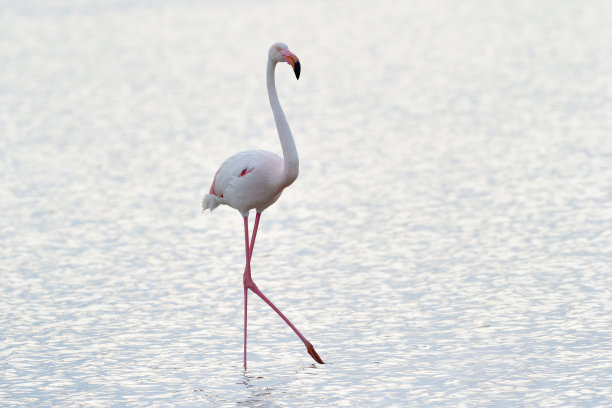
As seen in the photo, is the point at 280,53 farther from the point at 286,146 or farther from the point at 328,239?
the point at 328,239

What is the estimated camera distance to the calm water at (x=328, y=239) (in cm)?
616

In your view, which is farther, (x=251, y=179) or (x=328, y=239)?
(x=328, y=239)

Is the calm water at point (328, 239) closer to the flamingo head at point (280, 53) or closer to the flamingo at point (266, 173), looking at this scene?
the flamingo at point (266, 173)

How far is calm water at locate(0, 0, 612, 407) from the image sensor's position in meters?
6.16

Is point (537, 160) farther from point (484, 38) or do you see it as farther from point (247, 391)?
point (484, 38)

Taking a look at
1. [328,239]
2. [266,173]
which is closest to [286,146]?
[266,173]

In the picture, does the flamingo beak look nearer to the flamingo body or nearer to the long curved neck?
the long curved neck

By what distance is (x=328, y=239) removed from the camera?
9.16 m

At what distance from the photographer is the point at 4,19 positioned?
3131cm

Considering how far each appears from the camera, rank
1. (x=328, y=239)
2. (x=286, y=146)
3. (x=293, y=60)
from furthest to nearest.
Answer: (x=328, y=239) < (x=286, y=146) < (x=293, y=60)

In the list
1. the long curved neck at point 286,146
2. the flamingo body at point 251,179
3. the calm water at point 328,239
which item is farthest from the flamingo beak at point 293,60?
the calm water at point 328,239

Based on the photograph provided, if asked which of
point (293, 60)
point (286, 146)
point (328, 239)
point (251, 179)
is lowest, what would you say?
point (328, 239)

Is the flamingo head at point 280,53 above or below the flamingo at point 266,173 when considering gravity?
above

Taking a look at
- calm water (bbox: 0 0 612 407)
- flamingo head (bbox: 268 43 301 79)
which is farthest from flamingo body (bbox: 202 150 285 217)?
calm water (bbox: 0 0 612 407)
